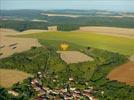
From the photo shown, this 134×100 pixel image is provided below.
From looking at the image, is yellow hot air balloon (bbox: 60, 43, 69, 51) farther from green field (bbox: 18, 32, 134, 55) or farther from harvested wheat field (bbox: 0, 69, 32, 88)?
harvested wheat field (bbox: 0, 69, 32, 88)

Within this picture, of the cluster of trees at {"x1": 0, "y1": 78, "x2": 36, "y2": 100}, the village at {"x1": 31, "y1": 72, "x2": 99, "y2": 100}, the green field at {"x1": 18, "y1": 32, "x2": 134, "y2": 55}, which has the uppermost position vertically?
the cluster of trees at {"x1": 0, "y1": 78, "x2": 36, "y2": 100}

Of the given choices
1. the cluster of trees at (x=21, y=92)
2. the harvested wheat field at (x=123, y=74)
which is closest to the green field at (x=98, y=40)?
the harvested wheat field at (x=123, y=74)

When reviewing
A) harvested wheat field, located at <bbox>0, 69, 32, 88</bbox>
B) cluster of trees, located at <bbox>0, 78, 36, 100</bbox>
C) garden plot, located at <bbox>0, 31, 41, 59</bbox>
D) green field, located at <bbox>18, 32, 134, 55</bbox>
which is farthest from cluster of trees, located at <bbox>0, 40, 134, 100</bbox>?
green field, located at <bbox>18, 32, 134, 55</bbox>

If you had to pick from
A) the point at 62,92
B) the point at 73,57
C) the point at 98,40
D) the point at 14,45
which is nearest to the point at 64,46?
the point at 73,57

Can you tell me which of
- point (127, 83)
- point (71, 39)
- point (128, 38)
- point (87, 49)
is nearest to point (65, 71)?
point (127, 83)

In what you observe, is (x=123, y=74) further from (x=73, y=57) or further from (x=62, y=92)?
(x=73, y=57)

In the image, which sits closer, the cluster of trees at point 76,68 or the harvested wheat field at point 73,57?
the cluster of trees at point 76,68

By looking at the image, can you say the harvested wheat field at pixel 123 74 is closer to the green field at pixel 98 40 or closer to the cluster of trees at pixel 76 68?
the cluster of trees at pixel 76 68

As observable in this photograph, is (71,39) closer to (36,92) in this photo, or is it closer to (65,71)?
(65,71)
